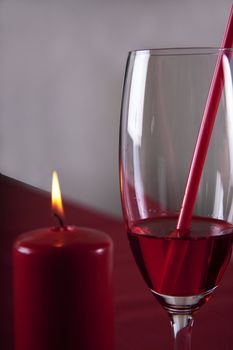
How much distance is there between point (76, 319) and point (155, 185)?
0.37 feet

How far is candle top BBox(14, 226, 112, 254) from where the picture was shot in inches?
16.3

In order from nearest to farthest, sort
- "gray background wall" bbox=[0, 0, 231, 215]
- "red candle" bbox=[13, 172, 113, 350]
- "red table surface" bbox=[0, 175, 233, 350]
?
"red candle" bbox=[13, 172, 113, 350], "red table surface" bbox=[0, 175, 233, 350], "gray background wall" bbox=[0, 0, 231, 215]

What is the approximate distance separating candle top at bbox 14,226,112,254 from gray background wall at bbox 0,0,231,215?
8.75 ft

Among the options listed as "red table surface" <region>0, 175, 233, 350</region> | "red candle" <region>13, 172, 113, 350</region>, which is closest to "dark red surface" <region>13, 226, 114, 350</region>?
"red candle" <region>13, 172, 113, 350</region>

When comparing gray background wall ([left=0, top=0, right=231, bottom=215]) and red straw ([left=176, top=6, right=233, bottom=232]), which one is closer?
red straw ([left=176, top=6, right=233, bottom=232])

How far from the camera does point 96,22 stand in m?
3.33

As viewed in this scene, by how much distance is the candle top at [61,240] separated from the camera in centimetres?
41

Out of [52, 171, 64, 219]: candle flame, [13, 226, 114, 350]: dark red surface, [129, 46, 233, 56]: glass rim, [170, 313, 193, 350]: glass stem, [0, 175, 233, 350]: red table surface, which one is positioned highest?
[129, 46, 233, 56]: glass rim

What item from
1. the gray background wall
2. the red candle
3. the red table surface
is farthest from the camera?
the gray background wall

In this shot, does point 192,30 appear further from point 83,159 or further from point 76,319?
point 76,319

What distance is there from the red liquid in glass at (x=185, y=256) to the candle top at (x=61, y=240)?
4 cm

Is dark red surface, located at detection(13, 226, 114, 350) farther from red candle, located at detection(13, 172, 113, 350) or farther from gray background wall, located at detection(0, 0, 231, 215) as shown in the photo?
gray background wall, located at detection(0, 0, 231, 215)

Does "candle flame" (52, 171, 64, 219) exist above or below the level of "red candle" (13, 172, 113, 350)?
above

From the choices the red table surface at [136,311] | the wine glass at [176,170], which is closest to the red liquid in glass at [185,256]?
the wine glass at [176,170]
